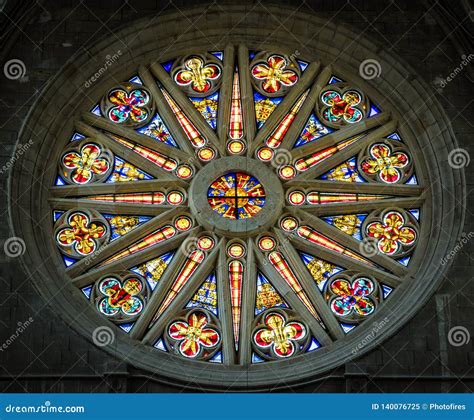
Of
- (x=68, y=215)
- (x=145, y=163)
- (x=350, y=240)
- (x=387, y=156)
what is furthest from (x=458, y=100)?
(x=68, y=215)

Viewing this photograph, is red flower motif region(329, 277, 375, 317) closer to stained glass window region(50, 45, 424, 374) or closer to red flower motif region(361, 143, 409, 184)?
stained glass window region(50, 45, 424, 374)

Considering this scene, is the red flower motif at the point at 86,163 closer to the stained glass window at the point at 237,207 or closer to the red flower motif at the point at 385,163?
the stained glass window at the point at 237,207

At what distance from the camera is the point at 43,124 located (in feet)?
74.3

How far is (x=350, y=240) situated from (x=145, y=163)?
354cm

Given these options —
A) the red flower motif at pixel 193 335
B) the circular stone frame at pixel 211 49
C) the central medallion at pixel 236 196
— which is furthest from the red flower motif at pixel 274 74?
the red flower motif at pixel 193 335

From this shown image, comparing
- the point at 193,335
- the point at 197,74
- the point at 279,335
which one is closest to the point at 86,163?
the point at 197,74

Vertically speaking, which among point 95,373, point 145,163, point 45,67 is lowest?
point 95,373

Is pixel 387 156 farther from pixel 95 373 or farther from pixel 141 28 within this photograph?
pixel 95 373

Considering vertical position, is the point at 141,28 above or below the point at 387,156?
above

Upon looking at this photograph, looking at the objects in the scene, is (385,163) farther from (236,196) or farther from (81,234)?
(81,234)

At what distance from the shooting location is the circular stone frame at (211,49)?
20.9 meters

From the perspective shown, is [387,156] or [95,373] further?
[387,156]

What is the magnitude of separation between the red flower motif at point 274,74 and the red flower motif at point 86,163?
3015 mm

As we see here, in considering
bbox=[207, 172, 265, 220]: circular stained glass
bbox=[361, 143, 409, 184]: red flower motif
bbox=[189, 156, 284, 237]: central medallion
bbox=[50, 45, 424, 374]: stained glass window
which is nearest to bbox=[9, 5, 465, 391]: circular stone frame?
bbox=[50, 45, 424, 374]: stained glass window
